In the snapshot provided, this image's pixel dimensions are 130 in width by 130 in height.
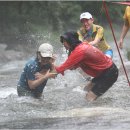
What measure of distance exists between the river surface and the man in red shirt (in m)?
0.31

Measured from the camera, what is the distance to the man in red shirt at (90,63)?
31.6 ft

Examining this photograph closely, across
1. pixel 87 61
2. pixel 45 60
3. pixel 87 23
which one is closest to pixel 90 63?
pixel 87 61

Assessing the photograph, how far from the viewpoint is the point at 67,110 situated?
32.3ft

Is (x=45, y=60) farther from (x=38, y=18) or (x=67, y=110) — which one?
(x=38, y=18)

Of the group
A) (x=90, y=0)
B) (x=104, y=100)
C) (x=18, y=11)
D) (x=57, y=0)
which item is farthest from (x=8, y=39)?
(x=104, y=100)

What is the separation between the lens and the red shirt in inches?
379

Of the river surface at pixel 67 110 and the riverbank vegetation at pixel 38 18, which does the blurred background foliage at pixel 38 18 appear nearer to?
the riverbank vegetation at pixel 38 18

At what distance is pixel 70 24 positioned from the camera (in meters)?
29.2

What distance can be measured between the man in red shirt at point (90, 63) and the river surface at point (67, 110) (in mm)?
306

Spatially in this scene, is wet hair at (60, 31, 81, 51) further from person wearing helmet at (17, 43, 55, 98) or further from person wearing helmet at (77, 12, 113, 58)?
person wearing helmet at (77, 12, 113, 58)

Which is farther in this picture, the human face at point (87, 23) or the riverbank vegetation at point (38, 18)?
the riverbank vegetation at point (38, 18)

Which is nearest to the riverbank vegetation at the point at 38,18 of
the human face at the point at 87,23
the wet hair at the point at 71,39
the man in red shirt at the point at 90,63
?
the human face at the point at 87,23

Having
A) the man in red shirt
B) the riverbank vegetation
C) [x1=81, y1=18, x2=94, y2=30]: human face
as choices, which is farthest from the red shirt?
the riverbank vegetation

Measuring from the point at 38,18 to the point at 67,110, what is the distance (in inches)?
671
